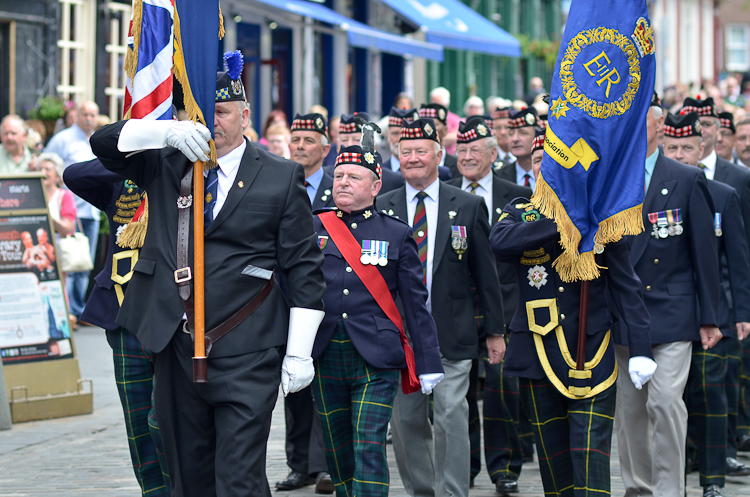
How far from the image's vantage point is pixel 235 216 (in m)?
4.60

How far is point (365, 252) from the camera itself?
5770mm

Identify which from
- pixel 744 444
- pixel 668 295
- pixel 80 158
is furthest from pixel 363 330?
pixel 80 158

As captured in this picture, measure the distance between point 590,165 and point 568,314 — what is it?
2.41ft

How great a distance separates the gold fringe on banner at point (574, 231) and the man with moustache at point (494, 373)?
159cm

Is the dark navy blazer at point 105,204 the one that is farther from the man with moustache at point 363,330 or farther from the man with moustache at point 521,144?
the man with moustache at point 521,144

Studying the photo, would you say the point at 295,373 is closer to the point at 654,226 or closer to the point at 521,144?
the point at 654,226

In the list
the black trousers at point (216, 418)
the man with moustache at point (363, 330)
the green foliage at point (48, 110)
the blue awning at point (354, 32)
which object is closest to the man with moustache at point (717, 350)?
the man with moustache at point (363, 330)

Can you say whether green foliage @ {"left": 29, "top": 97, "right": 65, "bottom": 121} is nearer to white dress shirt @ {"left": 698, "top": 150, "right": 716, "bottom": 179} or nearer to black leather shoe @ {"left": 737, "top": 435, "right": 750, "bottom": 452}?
white dress shirt @ {"left": 698, "top": 150, "right": 716, "bottom": 179}

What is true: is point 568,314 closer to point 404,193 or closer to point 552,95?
point 552,95

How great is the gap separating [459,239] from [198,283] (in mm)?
2535

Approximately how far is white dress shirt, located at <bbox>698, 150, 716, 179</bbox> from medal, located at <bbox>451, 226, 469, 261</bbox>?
95.2 inches

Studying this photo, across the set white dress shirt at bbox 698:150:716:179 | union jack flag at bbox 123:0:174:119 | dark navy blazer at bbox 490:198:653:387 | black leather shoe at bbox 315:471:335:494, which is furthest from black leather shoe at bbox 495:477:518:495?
union jack flag at bbox 123:0:174:119

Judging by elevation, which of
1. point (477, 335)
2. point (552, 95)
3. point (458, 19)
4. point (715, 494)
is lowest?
point (715, 494)

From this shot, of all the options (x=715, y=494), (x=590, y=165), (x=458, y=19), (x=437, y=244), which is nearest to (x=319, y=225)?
(x=437, y=244)
